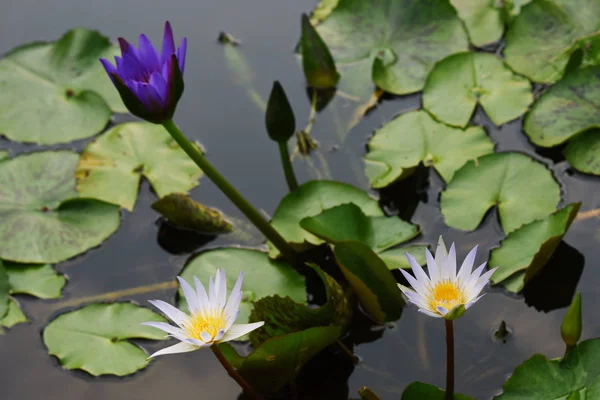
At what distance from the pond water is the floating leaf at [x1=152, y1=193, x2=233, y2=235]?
5 cm

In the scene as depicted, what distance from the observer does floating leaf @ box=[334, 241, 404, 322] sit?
1.80 metres

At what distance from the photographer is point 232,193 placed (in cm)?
198

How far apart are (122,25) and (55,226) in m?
1.19

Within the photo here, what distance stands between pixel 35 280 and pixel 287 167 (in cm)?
85

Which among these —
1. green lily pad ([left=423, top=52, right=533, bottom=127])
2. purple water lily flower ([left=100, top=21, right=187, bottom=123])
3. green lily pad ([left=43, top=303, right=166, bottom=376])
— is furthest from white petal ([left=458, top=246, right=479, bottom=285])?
green lily pad ([left=423, top=52, right=533, bottom=127])

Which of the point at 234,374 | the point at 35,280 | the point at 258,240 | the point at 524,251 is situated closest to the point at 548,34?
the point at 524,251

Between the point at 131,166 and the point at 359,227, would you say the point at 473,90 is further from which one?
the point at 131,166

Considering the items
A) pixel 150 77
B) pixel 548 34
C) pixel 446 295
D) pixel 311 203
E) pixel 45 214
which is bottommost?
pixel 45 214

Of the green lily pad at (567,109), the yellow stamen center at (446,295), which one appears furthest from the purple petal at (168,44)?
the green lily pad at (567,109)

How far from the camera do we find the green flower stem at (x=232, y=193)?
1847mm

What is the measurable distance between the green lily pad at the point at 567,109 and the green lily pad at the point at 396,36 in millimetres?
468

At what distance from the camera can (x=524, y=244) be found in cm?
196

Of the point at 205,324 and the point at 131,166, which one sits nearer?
the point at 205,324

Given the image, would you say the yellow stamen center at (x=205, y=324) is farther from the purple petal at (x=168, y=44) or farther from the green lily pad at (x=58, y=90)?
the green lily pad at (x=58, y=90)
